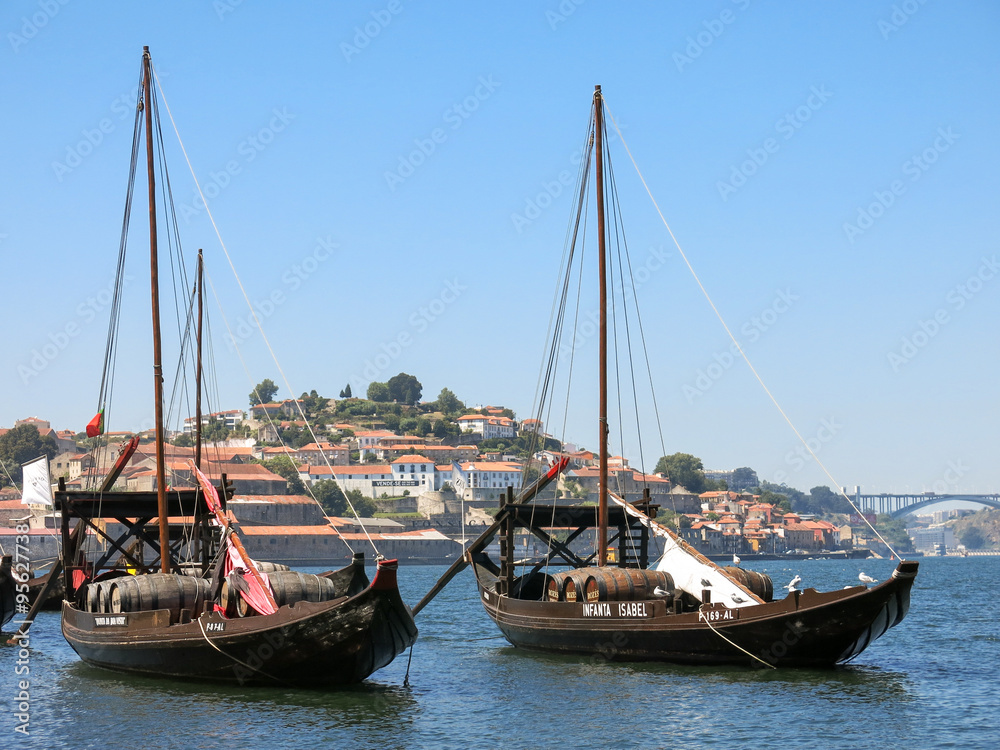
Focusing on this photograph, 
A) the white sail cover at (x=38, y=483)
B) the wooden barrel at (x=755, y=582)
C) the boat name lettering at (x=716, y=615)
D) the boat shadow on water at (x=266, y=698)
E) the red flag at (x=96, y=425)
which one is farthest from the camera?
the white sail cover at (x=38, y=483)

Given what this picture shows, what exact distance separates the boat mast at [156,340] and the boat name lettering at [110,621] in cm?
307

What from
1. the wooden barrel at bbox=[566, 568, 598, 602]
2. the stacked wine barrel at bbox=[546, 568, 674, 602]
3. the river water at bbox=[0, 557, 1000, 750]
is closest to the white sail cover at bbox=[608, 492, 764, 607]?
the stacked wine barrel at bbox=[546, 568, 674, 602]

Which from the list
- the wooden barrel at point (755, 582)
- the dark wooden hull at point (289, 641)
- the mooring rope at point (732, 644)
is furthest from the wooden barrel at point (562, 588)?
the dark wooden hull at point (289, 641)

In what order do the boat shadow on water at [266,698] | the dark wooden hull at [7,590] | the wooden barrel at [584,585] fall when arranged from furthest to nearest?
the dark wooden hull at [7,590], the wooden barrel at [584,585], the boat shadow on water at [266,698]

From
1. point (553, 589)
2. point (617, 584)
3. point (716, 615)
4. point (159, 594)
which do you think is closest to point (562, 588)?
point (553, 589)

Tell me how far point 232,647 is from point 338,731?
4.94 meters

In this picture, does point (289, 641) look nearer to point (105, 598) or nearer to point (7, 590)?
point (105, 598)

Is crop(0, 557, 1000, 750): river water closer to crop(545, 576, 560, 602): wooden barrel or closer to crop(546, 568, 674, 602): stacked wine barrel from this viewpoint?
crop(545, 576, 560, 602): wooden barrel

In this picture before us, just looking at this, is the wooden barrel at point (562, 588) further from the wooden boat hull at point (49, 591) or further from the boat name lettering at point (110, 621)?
the wooden boat hull at point (49, 591)

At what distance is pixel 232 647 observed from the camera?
28297mm

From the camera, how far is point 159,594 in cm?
3111

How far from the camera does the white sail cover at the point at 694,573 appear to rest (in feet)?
106

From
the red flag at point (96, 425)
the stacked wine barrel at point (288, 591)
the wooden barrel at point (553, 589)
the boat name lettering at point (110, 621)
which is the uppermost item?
the red flag at point (96, 425)

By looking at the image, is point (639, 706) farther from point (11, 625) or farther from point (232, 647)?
point (11, 625)
